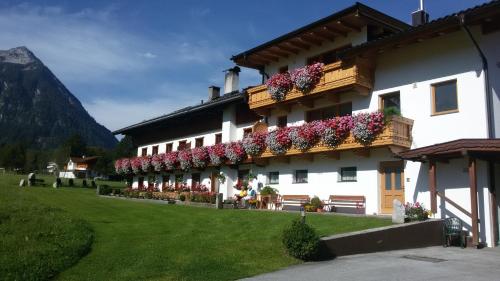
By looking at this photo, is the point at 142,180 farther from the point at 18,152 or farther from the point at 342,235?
the point at 18,152

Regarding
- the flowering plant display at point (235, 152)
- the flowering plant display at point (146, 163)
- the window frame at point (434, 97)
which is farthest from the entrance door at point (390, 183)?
the flowering plant display at point (146, 163)

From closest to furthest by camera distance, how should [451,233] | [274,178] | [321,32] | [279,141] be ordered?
[451,233]
[321,32]
[279,141]
[274,178]

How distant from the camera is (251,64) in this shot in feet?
92.8

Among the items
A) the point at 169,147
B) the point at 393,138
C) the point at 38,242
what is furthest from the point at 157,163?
the point at 38,242

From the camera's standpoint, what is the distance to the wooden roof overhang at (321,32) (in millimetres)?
20828

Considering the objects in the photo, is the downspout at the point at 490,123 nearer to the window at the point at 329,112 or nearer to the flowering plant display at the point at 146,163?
the window at the point at 329,112

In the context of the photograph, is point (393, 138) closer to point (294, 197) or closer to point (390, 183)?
point (390, 183)

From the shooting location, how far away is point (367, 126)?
763 inches

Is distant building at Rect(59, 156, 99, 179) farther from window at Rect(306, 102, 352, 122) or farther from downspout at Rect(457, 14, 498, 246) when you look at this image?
downspout at Rect(457, 14, 498, 246)

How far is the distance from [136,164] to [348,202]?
2328cm

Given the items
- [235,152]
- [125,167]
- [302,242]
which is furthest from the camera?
[125,167]

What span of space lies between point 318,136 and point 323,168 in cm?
196

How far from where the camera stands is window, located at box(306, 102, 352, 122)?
893 inches

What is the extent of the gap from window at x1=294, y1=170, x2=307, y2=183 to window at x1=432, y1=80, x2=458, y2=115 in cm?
766
